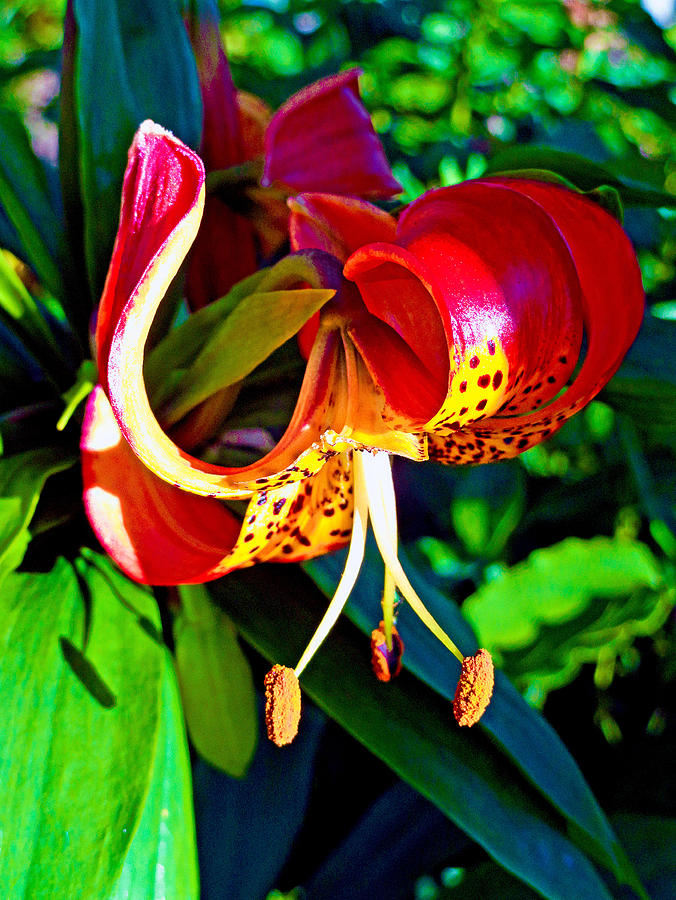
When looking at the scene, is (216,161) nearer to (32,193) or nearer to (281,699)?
(32,193)

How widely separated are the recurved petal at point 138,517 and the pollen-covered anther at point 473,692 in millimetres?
144

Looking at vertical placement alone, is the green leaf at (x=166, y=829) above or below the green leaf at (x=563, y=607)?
above

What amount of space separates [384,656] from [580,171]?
0.28 metres

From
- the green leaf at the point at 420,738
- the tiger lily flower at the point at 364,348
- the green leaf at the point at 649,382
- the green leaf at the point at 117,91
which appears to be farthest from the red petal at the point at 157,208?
the green leaf at the point at 649,382

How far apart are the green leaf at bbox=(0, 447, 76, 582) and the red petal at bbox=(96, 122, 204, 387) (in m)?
0.11

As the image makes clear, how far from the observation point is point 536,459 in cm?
85

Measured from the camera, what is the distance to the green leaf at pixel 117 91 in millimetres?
422

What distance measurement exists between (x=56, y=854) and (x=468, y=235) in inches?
12.5

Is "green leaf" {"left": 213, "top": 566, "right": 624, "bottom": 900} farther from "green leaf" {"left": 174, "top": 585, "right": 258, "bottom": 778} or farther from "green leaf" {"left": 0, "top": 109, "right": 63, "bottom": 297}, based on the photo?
"green leaf" {"left": 0, "top": 109, "right": 63, "bottom": 297}

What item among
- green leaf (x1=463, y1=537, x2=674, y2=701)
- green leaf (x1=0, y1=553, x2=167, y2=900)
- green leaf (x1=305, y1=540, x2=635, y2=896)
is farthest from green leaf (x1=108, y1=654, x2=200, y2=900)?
green leaf (x1=463, y1=537, x2=674, y2=701)

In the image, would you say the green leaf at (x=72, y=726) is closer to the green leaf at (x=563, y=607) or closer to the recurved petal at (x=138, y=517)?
the recurved petal at (x=138, y=517)

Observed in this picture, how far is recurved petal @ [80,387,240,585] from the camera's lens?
0.39 meters

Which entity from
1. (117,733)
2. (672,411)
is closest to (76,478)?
(117,733)

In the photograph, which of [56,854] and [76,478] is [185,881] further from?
[76,478]
